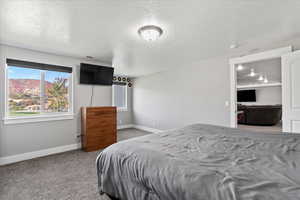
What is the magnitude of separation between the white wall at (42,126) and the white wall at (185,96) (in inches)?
77.3

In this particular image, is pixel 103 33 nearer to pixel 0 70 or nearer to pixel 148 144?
pixel 148 144

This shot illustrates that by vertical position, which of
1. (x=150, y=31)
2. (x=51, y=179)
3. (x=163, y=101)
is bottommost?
(x=51, y=179)

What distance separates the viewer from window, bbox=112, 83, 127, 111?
598 cm

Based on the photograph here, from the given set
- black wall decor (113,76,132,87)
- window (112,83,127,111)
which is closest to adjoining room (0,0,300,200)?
black wall decor (113,76,132,87)

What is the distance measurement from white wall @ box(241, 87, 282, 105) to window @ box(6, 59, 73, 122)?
32.0 feet

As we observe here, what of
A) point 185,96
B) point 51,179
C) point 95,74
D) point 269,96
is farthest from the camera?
point 269,96

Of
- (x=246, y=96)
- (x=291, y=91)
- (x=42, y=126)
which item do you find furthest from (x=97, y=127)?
(x=246, y=96)

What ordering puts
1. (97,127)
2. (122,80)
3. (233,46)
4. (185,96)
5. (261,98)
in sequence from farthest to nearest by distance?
(261,98) → (122,80) → (185,96) → (97,127) → (233,46)

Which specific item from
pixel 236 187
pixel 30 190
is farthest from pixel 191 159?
pixel 30 190

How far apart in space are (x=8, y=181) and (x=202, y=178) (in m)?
2.79

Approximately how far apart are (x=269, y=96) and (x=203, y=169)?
9.58 metres

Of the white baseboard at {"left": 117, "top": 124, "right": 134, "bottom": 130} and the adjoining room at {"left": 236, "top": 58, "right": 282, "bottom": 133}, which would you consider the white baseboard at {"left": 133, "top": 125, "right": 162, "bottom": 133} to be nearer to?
the white baseboard at {"left": 117, "top": 124, "right": 134, "bottom": 130}

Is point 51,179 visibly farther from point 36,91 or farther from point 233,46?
point 233,46

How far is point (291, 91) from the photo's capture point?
8.13 ft
